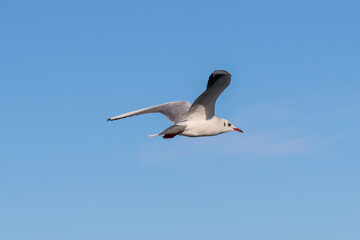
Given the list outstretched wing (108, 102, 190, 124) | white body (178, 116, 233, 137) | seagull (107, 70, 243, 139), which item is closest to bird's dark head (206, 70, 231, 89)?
seagull (107, 70, 243, 139)

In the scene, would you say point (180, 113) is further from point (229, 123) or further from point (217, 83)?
point (217, 83)

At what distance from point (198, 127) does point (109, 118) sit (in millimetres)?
4180

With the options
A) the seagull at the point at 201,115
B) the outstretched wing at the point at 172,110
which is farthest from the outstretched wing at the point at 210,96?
the outstretched wing at the point at 172,110

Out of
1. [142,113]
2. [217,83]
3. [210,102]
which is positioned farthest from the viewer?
[142,113]

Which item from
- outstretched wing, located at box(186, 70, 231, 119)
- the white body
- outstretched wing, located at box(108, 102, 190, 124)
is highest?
outstretched wing, located at box(108, 102, 190, 124)

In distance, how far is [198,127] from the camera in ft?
98.6

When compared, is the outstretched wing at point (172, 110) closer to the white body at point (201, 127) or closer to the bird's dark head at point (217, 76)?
the white body at point (201, 127)

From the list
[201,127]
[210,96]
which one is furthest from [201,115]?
[210,96]

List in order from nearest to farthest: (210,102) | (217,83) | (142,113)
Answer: (217,83) < (210,102) < (142,113)

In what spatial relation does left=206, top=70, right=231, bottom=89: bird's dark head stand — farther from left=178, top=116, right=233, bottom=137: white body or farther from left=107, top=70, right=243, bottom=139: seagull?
left=178, top=116, right=233, bottom=137: white body

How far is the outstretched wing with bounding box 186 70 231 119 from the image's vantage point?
26705 millimetres

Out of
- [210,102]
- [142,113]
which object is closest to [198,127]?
[210,102]

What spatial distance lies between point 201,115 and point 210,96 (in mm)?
1588

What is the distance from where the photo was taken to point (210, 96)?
28.7m
